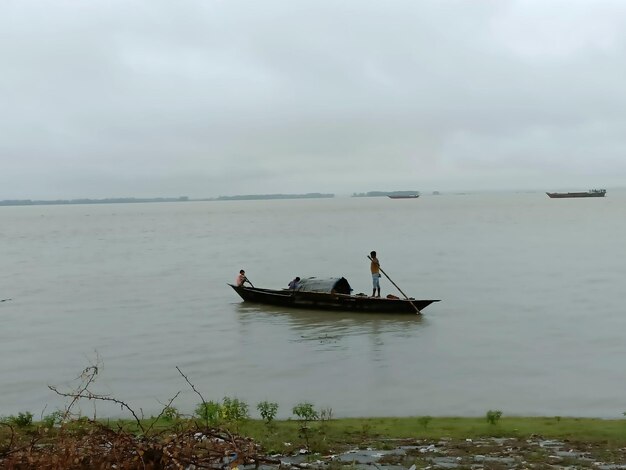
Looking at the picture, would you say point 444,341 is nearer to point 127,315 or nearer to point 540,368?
point 540,368

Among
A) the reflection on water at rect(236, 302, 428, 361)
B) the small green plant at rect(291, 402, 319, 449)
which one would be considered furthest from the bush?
the reflection on water at rect(236, 302, 428, 361)

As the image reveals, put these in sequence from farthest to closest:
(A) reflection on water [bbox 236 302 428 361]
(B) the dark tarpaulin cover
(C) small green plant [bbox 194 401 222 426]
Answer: (B) the dark tarpaulin cover, (A) reflection on water [bbox 236 302 428 361], (C) small green plant [bbox 194 401 222 426]

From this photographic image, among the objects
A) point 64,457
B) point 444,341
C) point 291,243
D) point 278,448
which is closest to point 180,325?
point 444,341

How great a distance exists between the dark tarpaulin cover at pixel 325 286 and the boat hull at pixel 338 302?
32cm

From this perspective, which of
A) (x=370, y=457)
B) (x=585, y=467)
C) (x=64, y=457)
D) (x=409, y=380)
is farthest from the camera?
(x=409, y=380)

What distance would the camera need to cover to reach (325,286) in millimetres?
25969

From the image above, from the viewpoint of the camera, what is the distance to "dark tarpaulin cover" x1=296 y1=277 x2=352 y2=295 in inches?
1018

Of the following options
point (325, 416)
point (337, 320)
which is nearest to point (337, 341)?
point (337, 320)

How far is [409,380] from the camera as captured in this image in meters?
15.9

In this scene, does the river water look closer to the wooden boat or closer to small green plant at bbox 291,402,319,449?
the wooden boat

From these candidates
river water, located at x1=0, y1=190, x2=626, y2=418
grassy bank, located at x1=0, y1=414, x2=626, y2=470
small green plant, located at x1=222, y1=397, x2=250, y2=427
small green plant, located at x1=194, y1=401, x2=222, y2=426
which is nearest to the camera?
grassy bank, located at x1=0, y1=414, x2=626, y2=470

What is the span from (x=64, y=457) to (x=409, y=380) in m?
10.5

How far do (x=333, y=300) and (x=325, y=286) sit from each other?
2.63 ft

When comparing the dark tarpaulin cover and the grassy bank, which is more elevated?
the dark tarpaulin cover
